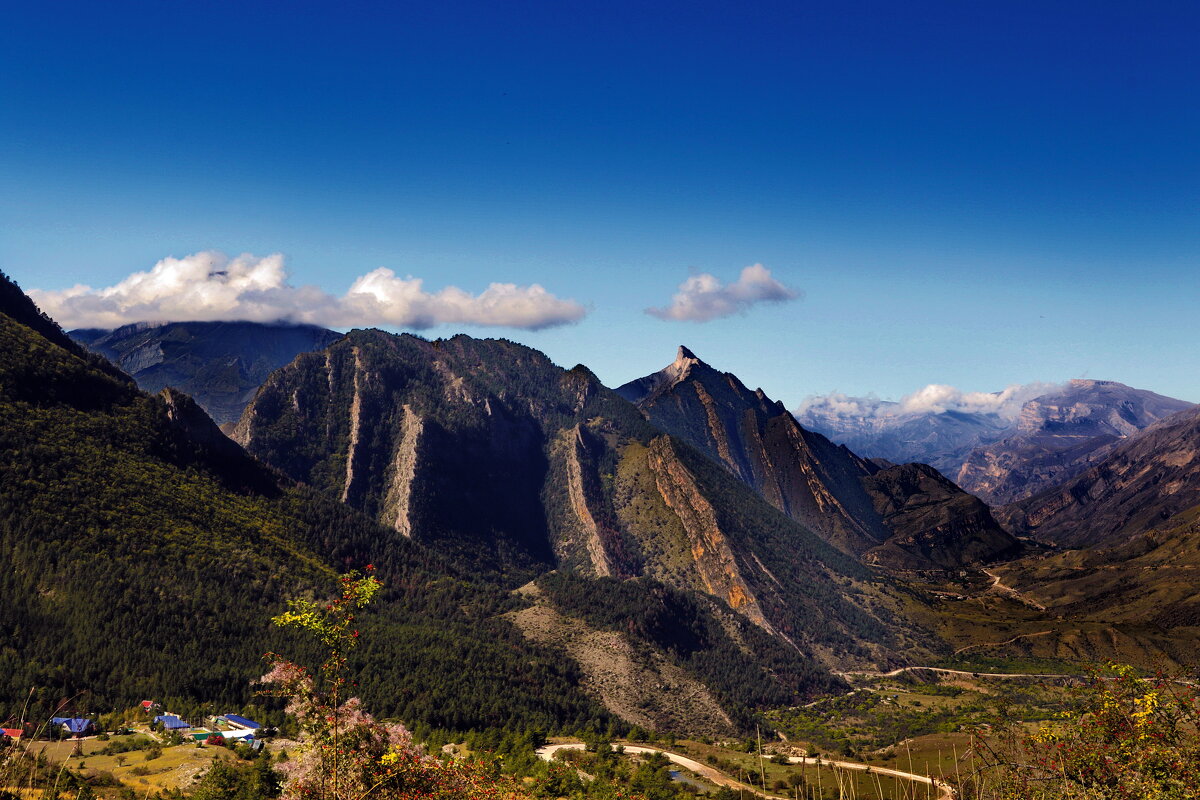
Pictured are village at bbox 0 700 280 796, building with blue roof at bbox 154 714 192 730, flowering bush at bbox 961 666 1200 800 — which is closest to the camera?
flowering bush at bbox 961 666 1200 800

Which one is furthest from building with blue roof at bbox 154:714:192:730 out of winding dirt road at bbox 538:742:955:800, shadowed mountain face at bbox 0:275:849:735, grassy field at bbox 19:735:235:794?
winding dirt road at bbox 538:742:955:800

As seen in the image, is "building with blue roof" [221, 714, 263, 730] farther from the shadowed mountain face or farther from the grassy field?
the shadowed mountain face

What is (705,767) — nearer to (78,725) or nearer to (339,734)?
(78,725)

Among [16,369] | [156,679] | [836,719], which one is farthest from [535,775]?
[16,369]

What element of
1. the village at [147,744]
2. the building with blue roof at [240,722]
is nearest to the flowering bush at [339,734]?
the village at [147,744]

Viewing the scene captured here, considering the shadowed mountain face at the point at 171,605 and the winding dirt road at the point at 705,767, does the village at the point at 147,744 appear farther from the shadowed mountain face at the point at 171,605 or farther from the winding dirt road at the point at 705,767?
the winding dirt road at the point at 705,767
